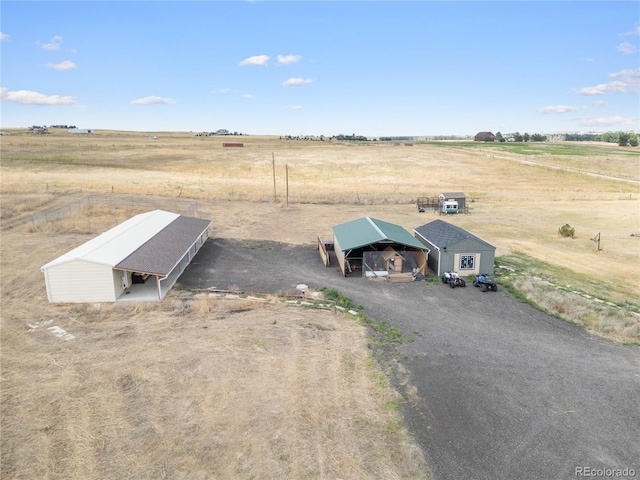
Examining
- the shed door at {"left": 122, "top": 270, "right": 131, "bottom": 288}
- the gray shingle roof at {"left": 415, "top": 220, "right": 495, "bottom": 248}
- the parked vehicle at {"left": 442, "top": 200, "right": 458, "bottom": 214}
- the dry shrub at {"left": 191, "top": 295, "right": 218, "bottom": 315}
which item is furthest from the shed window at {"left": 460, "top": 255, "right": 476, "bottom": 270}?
the parked vehicle at {"left": 442, "top": 200, "right": 458, "bottom": 214}

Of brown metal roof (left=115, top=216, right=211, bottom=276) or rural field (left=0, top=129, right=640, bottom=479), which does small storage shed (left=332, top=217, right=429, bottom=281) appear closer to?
rural field (left=0, top=129, right=640, bottom=479)

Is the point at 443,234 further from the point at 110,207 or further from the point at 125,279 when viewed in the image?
the point at 110,207

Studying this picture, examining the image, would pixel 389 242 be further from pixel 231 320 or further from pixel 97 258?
pixel 97 258

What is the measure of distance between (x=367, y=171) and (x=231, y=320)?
74.2 m

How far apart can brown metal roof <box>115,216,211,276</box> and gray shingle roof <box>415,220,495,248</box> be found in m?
17.7

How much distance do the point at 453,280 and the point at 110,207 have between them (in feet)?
129

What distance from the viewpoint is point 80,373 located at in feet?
54.2

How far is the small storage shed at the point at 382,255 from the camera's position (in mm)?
28500

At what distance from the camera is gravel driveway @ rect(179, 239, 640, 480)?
12617 millimetres

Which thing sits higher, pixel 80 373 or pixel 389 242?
pixel 389 242

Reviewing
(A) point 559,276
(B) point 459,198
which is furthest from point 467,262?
(B) point 459,198

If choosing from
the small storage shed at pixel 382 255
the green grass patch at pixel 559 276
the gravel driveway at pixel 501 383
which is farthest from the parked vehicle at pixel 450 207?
the gravel driveway at pixel 501 383

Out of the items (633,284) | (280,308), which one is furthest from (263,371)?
(633,284)

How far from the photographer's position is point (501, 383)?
16.2 meters
